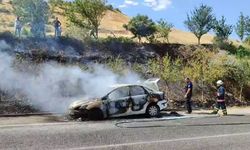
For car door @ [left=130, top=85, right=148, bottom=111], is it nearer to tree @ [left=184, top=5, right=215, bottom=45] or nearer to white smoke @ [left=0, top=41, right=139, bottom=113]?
white smoke @ [left=0, top=41, right=139, bottom=113]

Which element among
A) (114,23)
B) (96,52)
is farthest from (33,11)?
(114,23)

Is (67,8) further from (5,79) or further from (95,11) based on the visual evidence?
(5,79)

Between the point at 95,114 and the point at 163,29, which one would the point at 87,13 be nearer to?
the point at 163,29

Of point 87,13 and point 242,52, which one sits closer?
point 87,13

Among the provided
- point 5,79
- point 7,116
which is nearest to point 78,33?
point 5,79

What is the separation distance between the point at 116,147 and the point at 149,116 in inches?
355

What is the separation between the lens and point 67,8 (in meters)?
38.4

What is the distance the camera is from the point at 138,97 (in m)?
21.7

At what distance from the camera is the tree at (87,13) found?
123 ft

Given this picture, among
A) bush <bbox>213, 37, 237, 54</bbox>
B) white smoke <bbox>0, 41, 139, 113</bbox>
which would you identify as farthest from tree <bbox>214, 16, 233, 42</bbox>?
white smoke <bbox>0, 41, 139, 113</bbox>

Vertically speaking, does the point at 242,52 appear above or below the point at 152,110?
above

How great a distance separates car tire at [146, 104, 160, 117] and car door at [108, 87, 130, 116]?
1.09m

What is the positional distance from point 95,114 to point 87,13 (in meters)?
18.4

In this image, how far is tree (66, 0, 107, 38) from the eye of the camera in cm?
3738
